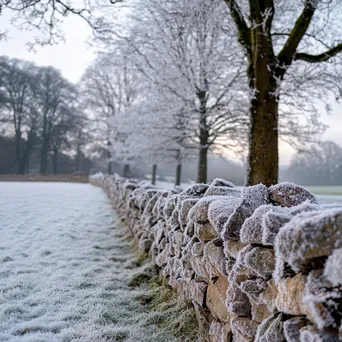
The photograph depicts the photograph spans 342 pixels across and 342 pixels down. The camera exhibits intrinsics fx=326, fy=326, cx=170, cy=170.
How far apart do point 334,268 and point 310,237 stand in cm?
11

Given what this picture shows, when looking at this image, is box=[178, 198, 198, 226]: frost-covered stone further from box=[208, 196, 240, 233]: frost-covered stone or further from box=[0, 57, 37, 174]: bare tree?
box=[0, 57, 37, 174]: bare tree

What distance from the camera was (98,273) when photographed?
4.00 metres

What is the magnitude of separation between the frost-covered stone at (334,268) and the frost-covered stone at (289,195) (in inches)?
35.5

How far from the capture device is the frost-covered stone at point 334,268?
3.29 ft

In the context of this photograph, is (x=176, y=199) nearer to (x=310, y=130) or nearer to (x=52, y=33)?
(x=52, y=33)

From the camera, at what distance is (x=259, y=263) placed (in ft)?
5.04

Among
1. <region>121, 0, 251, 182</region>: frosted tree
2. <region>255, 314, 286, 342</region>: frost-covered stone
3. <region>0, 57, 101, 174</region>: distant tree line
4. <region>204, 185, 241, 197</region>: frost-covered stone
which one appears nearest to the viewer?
<region>255, 314, 286, 342</region>: frost-covered stone

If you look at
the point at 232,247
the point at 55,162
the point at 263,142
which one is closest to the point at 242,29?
the point at 263,142

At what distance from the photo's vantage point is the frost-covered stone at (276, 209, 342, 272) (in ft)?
3.40

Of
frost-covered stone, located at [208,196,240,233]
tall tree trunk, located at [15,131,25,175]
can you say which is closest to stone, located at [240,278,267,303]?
frost-covered stone, located at [208,196,240,233]

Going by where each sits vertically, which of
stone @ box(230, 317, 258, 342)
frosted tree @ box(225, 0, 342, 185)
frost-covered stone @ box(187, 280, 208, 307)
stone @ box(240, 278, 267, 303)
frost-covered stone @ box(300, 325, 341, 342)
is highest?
frosted tree @ box(225, 0, 342, 185)

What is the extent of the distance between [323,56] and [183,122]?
5.19m

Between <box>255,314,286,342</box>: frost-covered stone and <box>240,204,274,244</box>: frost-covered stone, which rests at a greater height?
<box>240,204,274,244</box>: frost-covered stone

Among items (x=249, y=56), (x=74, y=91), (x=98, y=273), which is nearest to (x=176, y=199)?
(x=98, y=273)
